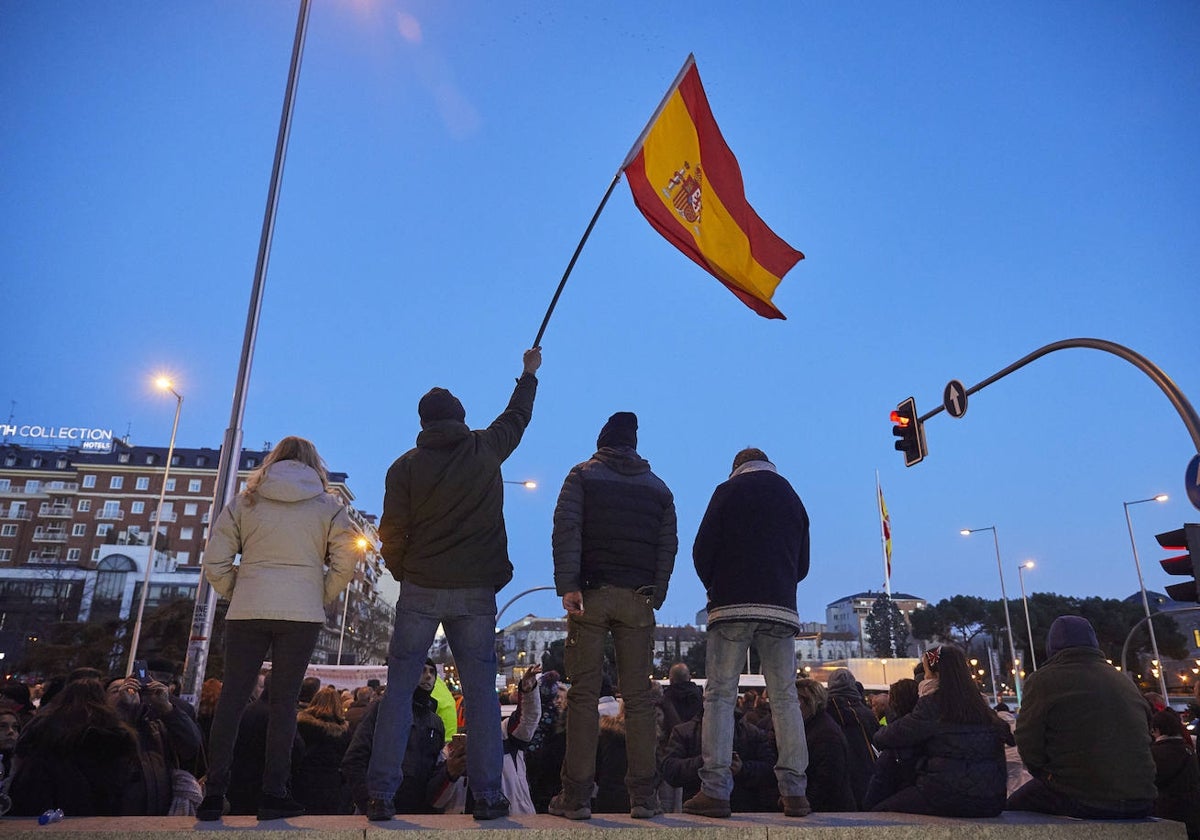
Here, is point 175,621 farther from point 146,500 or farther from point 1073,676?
point 146,500

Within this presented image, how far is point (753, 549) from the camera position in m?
5.52

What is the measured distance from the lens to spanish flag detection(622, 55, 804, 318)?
848 centimetres

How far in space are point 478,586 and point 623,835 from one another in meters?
1.62

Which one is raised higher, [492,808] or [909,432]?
[909,432]

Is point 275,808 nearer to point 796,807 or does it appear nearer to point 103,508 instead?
point 796,807

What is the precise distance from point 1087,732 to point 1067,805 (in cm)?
48

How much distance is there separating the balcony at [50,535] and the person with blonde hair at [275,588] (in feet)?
306

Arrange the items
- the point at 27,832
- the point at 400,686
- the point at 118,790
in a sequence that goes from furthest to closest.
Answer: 1. the point at 118,790
2. the point at 400,686
3. the point at 27,832

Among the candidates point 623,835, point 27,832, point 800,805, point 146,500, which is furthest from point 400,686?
point 146,500

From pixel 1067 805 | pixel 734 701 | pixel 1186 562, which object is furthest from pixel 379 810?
pixel 1186 562

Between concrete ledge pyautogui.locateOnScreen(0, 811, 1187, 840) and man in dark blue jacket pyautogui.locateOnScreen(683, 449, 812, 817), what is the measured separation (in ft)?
0.93

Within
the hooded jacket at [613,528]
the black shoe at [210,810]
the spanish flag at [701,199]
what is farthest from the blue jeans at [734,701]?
the spanish flag at [701,199]


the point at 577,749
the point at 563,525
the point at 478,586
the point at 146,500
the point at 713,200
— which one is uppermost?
the point at 146,500

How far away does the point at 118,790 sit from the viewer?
16.8ft
